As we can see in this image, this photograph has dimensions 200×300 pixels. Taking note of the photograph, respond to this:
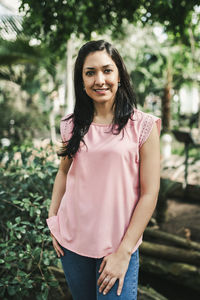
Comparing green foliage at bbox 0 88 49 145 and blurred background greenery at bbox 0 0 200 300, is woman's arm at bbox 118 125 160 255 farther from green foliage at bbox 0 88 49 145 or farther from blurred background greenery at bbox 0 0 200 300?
green foliage at bbox 0 88 49 145

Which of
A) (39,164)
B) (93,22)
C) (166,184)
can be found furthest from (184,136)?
(39,164)

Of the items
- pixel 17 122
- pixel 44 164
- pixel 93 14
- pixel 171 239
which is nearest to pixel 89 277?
pixel 44 164

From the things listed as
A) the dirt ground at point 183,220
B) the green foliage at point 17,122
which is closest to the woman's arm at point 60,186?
the dirt ground at point 183,220

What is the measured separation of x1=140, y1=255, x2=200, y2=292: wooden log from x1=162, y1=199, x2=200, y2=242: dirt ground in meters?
0.63

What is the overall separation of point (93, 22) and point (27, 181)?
154cm

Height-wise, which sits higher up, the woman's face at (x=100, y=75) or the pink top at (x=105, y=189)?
the woman's face at (x=100, y=75)

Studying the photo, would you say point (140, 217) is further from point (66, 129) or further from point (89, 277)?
point (66, 129)

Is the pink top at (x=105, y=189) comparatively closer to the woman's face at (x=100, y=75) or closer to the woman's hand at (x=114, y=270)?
the woman's hand at (x=114, y=270)

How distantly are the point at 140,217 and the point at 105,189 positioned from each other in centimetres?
19

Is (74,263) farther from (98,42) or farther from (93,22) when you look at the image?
(93,22)

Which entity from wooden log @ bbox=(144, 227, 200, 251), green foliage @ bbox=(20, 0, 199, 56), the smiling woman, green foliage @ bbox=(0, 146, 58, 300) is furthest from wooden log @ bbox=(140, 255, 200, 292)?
green foliage @ bbox=(20, 0, 199, 56)

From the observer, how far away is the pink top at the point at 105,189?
4.11 ft

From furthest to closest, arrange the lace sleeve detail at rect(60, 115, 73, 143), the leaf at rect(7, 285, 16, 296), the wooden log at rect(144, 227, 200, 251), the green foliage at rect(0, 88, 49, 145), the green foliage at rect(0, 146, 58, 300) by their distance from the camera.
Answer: the green foliage at rect(0, 88, 49, 145) → the wooden log at rect(144, 227, 200, 251) → the green foliage at rect(0, 146, 58, 300) → the leaf at rect(7, 285, 16, 296) → the lace sleeve detail at rect(60, 115, 73, 143)

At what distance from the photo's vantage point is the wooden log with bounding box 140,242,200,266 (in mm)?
2701
